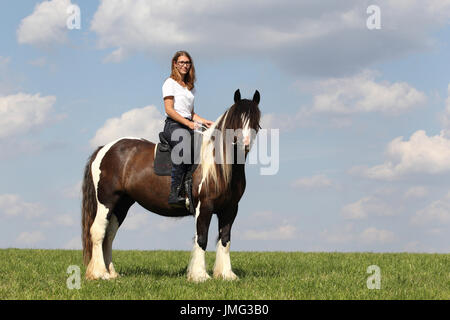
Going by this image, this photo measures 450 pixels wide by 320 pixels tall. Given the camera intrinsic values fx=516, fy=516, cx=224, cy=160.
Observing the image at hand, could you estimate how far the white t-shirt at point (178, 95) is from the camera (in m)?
8.78

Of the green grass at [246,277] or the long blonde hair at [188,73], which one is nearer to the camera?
the green grass at [246,277]

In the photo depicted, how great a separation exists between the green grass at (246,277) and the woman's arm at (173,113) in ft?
8.65

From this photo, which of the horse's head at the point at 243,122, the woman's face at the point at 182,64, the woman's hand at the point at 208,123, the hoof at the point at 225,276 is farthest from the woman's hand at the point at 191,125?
the hoof at the point at 225,276

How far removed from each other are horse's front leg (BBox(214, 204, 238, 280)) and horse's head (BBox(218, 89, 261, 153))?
50.5 inches

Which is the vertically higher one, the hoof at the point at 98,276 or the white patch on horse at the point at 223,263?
the white patch on horse at the point at 223,263

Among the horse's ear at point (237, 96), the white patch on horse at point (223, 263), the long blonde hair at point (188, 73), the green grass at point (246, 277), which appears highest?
the long blonde hair at point (188, 73)

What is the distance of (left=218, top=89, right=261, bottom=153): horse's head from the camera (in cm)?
796

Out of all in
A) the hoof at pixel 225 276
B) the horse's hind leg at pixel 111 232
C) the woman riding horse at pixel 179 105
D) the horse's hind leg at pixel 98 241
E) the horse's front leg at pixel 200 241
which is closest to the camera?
the horse's front leg at pixel 200 241

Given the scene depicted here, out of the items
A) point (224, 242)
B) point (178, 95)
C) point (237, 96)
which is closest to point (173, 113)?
point (178, 95)

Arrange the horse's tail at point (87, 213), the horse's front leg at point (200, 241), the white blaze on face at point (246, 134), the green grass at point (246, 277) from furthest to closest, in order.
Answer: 1. the horse's tail at point (87, 213)
2. the horse's front leg at point (200, 241)
3. the white blaze on face at point (246, 134)
4. the green grass at point (246, 277)

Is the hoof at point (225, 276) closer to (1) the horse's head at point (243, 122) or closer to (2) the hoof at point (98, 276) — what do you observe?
(2) the hoof at point (98, 276)

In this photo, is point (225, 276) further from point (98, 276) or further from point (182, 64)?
point (182, 64)
